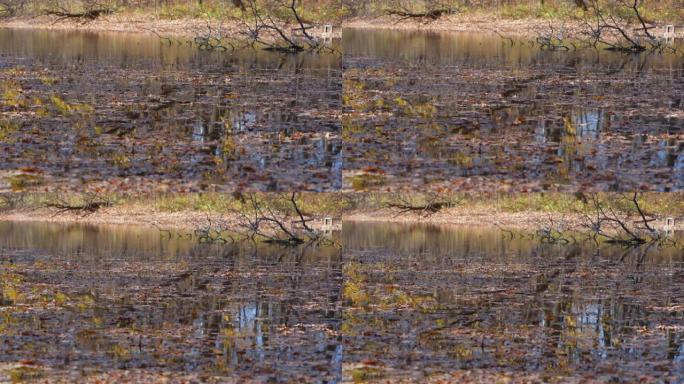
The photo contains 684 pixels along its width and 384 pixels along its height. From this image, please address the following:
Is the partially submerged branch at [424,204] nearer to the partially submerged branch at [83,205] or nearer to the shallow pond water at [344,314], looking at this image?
the shallow pond water at [344,314]

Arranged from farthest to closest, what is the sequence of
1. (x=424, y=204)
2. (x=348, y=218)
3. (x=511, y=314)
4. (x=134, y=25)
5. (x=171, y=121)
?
(x=134, y=25)
(x=424, y=204)
(x=348, y=218)
(x=171, y=121)
(x=511, y=314)

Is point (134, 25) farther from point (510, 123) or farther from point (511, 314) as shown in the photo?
point (511, 314)

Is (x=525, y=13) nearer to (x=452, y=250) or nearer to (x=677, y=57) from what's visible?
(x=677, y=57)

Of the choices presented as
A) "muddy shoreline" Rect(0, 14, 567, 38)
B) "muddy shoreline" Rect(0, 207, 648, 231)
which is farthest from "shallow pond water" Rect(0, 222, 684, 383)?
"muddy shoreline" Rect(0, 14, 567, 38)

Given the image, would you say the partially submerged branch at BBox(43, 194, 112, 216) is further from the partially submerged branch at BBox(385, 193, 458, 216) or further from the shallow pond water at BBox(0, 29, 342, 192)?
the partially submerged branch at BBox(385, 193, 458, 216)

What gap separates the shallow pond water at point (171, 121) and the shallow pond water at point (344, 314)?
1.61 m

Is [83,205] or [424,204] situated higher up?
[424,204]

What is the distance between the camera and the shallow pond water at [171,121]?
1659 cm

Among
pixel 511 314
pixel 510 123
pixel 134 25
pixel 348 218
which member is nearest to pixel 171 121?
pixel 510 123

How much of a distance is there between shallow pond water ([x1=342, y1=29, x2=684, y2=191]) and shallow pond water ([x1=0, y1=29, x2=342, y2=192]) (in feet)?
2.39

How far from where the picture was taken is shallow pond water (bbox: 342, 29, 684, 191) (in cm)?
1680

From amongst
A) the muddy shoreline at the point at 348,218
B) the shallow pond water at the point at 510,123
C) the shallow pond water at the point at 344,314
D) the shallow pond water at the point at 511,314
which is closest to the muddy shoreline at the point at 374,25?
the shallow pond water at the point at 510,123

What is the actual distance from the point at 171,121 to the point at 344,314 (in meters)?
5.59

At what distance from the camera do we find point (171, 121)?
18.4m
